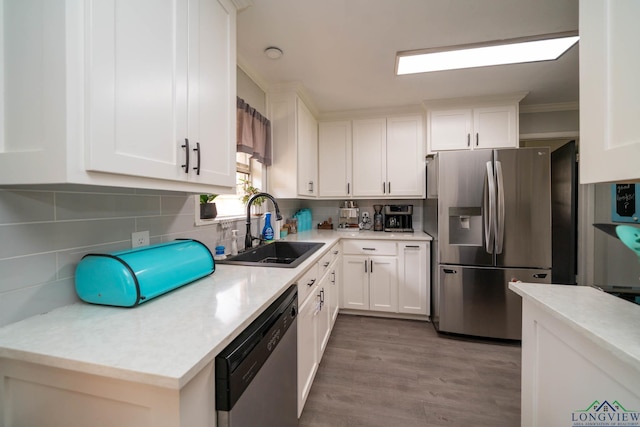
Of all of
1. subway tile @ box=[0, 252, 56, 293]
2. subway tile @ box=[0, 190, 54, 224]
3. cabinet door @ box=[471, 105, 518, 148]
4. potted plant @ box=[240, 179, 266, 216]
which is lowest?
subway tile @ box=[0, 252, 56, 293]

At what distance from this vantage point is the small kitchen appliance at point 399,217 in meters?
3.04

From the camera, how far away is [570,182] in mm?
2627

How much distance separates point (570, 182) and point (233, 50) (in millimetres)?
3430

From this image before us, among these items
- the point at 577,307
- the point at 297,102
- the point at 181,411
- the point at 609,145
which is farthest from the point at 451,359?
the point at 297,102

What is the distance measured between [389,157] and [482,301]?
1.78 m

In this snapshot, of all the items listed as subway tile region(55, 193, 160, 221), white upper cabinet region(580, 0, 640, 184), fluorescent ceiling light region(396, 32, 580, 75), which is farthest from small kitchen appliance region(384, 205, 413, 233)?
subway tile region(55, 193, 160, 221)

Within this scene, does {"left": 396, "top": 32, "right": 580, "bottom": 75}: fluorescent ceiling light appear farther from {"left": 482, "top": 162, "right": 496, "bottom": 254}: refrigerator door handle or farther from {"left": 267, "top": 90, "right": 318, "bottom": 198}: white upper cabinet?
{"left": 267, "top": 90, "right": 318, "bottom": 198}: white upper cabinet

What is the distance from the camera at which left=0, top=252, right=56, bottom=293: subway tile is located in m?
0.72

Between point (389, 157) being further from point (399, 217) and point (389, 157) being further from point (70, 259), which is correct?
point (70, 259)

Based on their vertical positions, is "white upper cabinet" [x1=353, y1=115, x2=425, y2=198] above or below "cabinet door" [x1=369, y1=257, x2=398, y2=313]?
above

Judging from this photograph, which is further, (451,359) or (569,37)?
(451,359)

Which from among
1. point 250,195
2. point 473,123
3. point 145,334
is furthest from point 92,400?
point 473,123

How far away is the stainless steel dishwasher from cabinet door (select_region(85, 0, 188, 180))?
2.03 ft

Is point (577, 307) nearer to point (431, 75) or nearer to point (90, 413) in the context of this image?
point (90, 413)
